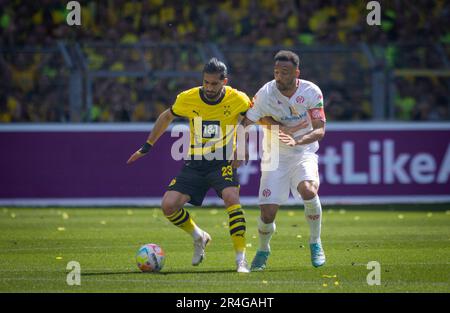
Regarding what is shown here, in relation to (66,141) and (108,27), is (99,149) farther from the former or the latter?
(108,27)

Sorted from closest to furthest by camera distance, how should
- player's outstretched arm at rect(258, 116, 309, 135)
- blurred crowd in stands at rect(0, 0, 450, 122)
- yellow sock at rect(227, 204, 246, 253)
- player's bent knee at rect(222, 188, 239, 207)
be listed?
yellow sock at rect(227, 204, 246, 253), player's bent knee at rect(222, 188, 239, 207), player's outstretched arm at rect(258, 116, 309, 135), blurred crowd in stands at rect(0, 0, 450, 122)

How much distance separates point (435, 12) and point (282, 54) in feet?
49.6

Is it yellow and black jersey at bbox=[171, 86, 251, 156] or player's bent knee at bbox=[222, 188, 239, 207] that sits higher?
yellow and black jersey at bbox=[171, 86, 251, 156]

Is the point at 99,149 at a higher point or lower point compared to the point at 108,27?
lower

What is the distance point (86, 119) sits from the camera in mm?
21844

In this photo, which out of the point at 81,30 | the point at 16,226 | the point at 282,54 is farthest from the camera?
the point at 81,30

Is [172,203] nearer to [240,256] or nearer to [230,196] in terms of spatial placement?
[230,196]

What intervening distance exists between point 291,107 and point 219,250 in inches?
105

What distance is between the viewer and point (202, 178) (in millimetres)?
11953

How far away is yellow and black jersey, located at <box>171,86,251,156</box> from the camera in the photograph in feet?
39.3

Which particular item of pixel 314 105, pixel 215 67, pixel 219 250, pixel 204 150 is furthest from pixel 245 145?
pixel 219 250

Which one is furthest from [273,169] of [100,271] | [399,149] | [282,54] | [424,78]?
[424,78]

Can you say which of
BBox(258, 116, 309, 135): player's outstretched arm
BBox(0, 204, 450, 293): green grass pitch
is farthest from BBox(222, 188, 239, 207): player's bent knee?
BBox(258, 116, 309, 135): player's outstretched arm

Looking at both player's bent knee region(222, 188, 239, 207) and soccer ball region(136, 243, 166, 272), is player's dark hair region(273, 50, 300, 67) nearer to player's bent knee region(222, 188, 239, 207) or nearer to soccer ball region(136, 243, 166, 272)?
player's bent knee region(222, 188, 239, 207)
